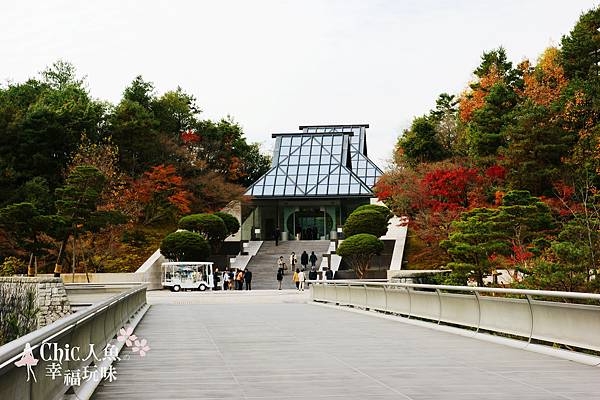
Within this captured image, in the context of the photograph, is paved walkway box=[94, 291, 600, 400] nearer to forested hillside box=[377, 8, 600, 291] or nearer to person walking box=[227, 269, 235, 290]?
forested hillside box=[377, 8, 600, 291]

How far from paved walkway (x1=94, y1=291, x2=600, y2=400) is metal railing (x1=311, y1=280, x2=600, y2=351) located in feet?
1.33

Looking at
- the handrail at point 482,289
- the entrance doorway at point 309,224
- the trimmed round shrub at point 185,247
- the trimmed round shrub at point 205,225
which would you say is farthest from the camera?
the entrance doorway at point 309,224

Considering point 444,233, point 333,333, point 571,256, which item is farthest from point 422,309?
point 444,233

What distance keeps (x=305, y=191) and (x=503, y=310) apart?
179 ft

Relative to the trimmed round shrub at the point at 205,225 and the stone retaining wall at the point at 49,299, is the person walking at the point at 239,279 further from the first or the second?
the stone retaining wall at the point at 49,299

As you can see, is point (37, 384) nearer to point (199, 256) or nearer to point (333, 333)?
point (333, 333)

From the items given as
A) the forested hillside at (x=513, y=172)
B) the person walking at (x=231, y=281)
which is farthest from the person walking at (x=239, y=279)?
the forested hillside at (x=513, y=172)

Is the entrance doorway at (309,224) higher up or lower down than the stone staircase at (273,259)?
higher up

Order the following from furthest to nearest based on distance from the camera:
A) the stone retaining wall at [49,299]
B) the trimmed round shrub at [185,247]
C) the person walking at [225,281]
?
the trimmed round shrub at [185,247]
the person walking at [225,281]
the stone retaining wall at [49,299]

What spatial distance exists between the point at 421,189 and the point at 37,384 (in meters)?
44.0

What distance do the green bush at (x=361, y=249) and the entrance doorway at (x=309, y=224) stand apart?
67.1 ft

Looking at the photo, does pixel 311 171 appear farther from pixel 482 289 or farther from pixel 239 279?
pixel 482 289

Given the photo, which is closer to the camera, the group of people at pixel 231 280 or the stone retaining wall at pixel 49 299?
the stone retaining wall at pixel 49 299

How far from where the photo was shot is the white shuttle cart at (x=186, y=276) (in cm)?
4925
